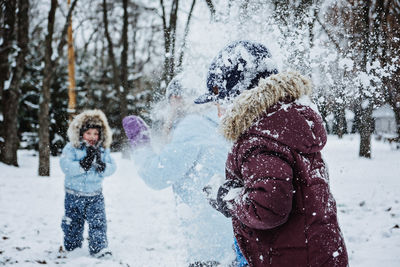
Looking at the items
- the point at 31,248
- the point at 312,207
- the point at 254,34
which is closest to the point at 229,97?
the point at 312,207

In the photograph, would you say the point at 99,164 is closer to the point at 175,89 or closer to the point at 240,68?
the point at 175,89

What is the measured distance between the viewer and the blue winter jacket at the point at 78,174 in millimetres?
3662

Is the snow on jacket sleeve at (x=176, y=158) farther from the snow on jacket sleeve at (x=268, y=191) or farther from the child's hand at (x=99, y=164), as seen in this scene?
the child's hand at (x=99, y=164)

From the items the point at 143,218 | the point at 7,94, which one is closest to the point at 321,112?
the point at 143,218

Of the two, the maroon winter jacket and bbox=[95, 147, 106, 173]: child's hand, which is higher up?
the maroon winter jacket

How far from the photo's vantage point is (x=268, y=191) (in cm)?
115

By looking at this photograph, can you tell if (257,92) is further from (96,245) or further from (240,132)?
(96,245)

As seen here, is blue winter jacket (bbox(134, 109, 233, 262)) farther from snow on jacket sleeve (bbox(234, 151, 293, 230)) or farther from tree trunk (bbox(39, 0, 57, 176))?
tree trunk (bbox(39, 0, 57, 176))

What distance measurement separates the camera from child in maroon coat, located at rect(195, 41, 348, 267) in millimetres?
1170

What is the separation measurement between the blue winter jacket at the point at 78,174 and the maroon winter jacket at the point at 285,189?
111 inches

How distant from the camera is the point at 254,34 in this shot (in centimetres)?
323

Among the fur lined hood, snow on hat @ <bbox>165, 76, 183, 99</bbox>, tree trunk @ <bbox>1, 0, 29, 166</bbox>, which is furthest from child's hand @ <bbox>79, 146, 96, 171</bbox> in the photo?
tree trunk @ <bbox>1, 0, 29, 166</bbox>

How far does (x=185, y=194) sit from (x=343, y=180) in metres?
5.57

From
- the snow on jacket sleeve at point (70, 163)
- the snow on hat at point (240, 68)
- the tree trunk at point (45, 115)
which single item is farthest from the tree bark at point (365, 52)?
Result: the tree trunk at point (45, 115)
